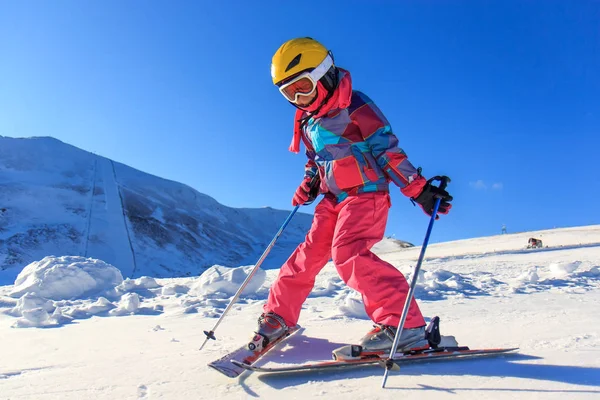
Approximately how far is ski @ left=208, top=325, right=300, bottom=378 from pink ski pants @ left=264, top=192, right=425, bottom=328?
0.88 ft

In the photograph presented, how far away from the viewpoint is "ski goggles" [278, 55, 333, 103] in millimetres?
2367

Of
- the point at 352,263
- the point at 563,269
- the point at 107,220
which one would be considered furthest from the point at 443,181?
the point at 107,220

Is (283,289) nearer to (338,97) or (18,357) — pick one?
(338,97)

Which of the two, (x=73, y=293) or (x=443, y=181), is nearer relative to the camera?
(x=443, y=181)

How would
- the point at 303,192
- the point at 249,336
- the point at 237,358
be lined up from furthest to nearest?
the point at 303,192
the point at 249,336
the point at 237,358

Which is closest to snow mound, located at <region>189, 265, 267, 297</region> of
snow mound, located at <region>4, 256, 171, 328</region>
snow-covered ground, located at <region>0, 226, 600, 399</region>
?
snow-covered ground, located at <region>0, 226, 600, 399</region>

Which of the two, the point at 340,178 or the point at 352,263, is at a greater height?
the point at 340,178

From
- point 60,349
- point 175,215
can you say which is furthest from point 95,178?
point 60,349

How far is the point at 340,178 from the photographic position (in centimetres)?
244

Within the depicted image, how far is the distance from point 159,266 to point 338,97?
2421 centimetres

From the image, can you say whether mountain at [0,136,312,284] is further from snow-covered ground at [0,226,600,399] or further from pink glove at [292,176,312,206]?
pink glove at [292,176,312,206]

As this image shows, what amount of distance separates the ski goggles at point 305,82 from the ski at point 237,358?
1.44 meters

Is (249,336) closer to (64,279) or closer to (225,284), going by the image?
(225,284)

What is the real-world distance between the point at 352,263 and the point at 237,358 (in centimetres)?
74
